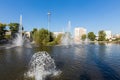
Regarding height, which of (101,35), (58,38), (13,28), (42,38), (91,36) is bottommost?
(58,38)

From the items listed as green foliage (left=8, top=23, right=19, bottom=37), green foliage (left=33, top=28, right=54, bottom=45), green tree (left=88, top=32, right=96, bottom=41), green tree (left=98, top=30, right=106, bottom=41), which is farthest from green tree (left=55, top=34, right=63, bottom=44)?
green tree (left=88, top=32, right=96, bottom=41)

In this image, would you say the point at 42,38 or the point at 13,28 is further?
the point at 13,28

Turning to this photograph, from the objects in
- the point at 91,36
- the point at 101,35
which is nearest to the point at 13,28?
the point at 91,36

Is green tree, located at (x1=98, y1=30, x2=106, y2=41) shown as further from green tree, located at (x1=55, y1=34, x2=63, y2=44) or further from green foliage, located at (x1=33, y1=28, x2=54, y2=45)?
green foliage, located at (x1=33, y1=28, x2=54, y2=45)

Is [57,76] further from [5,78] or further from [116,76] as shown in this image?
[116,76]

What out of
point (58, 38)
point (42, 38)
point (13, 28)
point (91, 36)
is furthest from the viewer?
point (91, 36)

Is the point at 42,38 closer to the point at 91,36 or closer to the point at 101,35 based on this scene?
the point at 101,35

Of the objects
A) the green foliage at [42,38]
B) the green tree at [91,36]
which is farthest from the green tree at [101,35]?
the green foliage at [42,38]

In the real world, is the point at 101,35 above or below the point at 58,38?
above

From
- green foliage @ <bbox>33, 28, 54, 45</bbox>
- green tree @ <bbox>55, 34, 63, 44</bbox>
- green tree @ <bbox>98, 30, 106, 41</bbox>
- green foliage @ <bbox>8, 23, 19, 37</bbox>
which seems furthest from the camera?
green tree @ <bbox>98, 30, 106, 41</bbox>

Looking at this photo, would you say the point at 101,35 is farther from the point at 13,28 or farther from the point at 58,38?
the point at 13,28

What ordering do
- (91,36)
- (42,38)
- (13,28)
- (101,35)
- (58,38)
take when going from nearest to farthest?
1. (42,38)
2. (58,38)
3. (13,28)
4. (101,35)
5. (91,36)

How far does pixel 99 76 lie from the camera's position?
20469 mm

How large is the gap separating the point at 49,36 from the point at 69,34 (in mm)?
22016
